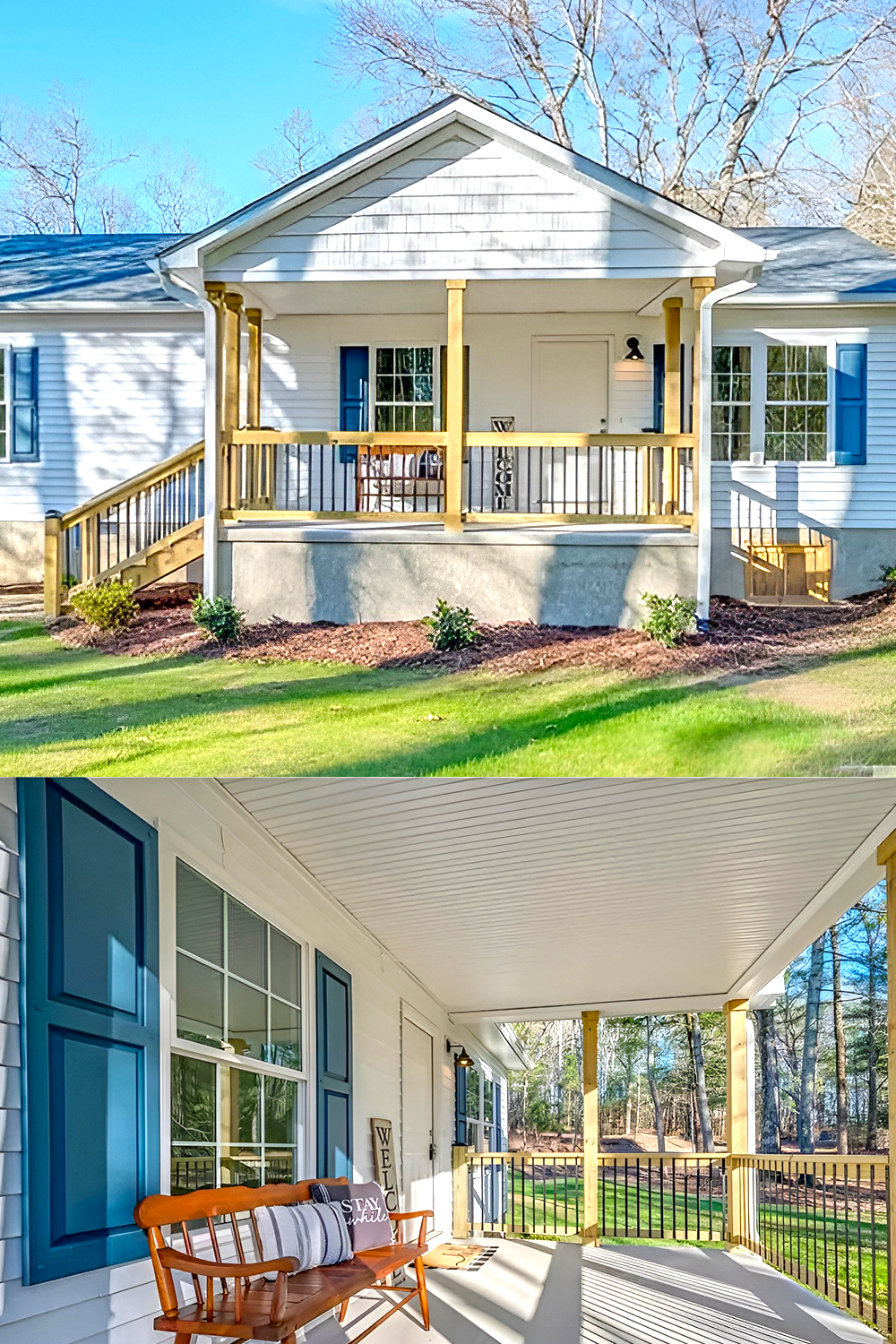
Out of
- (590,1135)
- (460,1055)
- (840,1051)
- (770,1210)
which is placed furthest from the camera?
(840,1051)

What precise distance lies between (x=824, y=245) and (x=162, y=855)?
392 centimetres

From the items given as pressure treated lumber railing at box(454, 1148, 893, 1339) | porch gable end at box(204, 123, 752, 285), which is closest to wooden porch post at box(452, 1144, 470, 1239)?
pressure treated lumber railing at box(454, 1148, 893, 1339)

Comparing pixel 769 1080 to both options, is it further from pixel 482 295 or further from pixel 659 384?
pixel 482 295

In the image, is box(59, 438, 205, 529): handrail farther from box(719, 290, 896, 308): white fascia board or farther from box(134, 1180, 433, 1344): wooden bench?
box(134, 1180, 433, 1344): wooden bench

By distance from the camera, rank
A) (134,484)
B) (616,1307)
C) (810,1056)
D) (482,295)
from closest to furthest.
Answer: (134,484) < (482,295) < (616,1307) < (810,1056)

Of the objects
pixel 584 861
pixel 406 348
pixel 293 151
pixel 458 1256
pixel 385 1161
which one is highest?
pixel 293 151

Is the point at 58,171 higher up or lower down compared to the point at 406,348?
higher up

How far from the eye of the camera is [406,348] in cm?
618

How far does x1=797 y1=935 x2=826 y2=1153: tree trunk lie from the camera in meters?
23.6

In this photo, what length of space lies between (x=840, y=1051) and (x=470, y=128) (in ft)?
70.6

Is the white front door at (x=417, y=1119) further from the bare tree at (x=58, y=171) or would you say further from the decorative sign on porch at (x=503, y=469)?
the bare tree at (x=58, y=171)

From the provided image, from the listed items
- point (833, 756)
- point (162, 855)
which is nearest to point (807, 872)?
point (833, 756)

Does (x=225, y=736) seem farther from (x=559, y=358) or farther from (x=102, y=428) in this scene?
(x=559, y=358)

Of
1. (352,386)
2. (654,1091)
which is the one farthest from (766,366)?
(654,1091)
